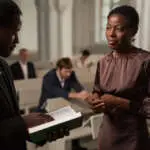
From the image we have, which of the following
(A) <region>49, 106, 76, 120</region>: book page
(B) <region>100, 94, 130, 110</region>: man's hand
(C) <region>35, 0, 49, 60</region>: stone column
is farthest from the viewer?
(C) <region>35, 0, 49, 60</region>: stone column

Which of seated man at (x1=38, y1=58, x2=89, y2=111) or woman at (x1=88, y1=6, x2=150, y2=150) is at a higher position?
woman at (x1=88, y1=6, x2=150, y2=150)

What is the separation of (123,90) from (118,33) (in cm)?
31

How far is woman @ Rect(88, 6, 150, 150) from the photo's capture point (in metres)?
1.92

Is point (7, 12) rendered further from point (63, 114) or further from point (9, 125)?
point (63, 114)

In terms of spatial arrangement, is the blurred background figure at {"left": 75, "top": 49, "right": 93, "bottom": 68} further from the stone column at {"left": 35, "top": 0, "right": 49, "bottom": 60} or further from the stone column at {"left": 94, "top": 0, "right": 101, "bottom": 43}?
the stone column at {"left": 94, "top": 0, "right": 101, "bottom": 43}

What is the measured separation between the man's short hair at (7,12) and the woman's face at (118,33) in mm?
632

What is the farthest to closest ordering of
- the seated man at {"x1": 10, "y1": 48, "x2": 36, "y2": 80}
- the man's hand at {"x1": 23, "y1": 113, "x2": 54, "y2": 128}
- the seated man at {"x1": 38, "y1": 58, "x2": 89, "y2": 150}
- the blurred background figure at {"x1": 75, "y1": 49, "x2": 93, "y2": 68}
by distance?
the blurred background figure at {"x1": 75, "y1": 49, "x2": 93, "y2": 68} → the seated man at {"x1": 10, "y1": 48, "x2": 36, "y2": 80} → the seated man at {"x1": 38, "y1": 58, "x2": 89, "y2": 150} → the man's hand at {"x1": 23, "y1": 113, "x2": 54, "y2": 128}

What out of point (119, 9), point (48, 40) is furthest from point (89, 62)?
point (119, 9)

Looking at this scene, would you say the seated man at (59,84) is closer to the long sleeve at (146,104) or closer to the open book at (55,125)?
the long sleeve at (146,104)

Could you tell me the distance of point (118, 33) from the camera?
197 centimetres

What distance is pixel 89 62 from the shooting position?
910 centimetres

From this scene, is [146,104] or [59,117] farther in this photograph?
[146,104]

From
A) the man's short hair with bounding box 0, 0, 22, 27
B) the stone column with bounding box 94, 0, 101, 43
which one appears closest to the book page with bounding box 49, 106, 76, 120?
the man's short hair with bounding box 0, 0, 22, 27

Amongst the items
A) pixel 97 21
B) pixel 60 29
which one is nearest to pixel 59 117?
pixel 60 29
